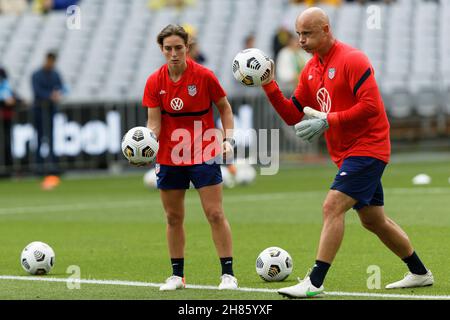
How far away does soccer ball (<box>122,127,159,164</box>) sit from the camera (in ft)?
35.2

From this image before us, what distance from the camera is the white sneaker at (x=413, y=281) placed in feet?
35.4

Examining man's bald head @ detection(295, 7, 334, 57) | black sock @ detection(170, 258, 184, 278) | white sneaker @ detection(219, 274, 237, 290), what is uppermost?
man's bald head @ detection(295, 7, 334, 57)

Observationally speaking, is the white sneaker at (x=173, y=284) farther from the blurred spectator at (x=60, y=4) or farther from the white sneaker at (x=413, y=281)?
the blurred spectator at (x=60, y=4)

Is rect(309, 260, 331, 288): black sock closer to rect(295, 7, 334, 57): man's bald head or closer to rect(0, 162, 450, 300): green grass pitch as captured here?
rect(0, 162, 450, 300): green grass pitch

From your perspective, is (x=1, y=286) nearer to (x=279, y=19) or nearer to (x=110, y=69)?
(x=110, y=69)

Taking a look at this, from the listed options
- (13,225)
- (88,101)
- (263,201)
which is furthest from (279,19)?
(13,225)

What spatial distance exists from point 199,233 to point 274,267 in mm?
4988

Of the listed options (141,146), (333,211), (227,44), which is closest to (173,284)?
(141,146)

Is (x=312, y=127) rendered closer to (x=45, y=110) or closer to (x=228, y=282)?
(x=228, y=282)

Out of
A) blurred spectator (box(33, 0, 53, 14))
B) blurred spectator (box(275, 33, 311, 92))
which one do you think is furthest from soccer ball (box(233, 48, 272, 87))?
blurred spectator (box(33, 0, 53, 14))

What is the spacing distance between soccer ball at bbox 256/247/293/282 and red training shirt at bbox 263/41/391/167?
53.3 inches

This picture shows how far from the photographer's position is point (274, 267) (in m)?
11.4

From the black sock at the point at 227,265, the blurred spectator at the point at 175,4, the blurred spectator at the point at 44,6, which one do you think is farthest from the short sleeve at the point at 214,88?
the blurred spectator at the point at 44,6

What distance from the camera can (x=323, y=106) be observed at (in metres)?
10.7
